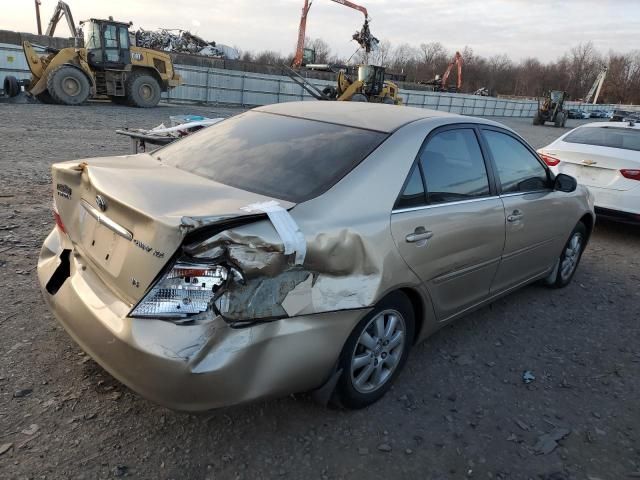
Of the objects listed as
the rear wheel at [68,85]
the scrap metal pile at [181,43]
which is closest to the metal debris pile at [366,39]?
the scrap metal pile at [181,43]

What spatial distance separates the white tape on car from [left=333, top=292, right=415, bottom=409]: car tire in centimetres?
59

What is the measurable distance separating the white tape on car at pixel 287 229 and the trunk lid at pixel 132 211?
10cm

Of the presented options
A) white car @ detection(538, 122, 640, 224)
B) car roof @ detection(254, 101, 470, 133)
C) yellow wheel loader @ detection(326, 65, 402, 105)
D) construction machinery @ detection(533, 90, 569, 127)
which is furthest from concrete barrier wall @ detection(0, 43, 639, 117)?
car roof @ detection(254, 101, 470, 133)

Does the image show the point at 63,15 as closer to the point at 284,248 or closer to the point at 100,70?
the point at 100,70

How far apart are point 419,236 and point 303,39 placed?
137 ft

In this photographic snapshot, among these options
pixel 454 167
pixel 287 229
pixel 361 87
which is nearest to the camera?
pixel 287 229

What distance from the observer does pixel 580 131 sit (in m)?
7.45

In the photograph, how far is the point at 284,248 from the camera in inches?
80.7

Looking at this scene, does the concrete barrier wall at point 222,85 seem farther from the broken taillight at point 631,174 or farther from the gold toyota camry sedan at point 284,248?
the broken taillight at point 631,174

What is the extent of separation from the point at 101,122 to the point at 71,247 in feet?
43.1

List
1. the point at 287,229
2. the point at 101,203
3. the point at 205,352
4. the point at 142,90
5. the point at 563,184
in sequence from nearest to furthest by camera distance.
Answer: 1. the point at 205,352
2. the point at 287,229
3. the point at 101,203
4. the point at 563,184
5. the point at 142,90

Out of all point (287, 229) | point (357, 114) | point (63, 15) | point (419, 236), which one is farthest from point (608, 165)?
point (63, 15)

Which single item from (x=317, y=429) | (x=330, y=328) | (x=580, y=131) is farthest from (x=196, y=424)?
Answer: (x=580, y=131)

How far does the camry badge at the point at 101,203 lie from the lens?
2350 mm
